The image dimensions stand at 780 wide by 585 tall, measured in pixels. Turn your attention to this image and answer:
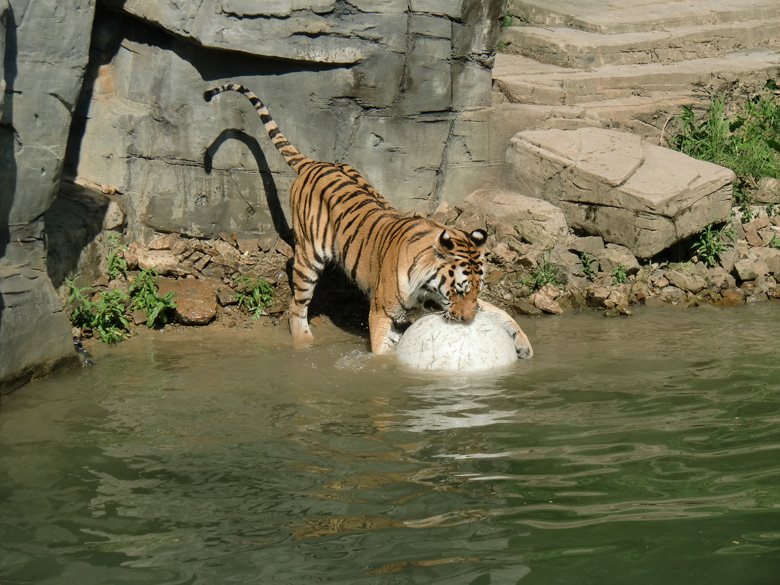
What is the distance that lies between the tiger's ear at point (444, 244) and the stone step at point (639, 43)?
4355mm

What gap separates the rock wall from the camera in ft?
22.0

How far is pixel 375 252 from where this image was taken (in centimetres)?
624

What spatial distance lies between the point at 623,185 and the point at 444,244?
2.21 metres

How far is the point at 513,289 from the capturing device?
23.7 feet

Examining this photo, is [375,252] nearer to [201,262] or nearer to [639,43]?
[201,262]

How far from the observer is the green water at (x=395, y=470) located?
327cm

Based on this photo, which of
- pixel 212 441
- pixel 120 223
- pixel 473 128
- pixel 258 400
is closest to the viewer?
pixel 212 441

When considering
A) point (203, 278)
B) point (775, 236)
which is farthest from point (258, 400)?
point (775, 236)

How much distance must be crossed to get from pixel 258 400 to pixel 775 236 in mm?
4917

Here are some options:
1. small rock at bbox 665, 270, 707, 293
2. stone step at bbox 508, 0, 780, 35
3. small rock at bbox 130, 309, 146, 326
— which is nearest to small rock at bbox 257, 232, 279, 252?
small rock at bbox 130, 309, 146, 326

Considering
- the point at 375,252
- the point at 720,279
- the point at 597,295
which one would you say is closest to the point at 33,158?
the point at 375,252

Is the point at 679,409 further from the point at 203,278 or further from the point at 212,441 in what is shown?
the point at 203,278

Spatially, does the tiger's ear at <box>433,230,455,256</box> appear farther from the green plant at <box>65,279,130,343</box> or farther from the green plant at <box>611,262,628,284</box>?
the green plant at <box>65,279,130,343</box>

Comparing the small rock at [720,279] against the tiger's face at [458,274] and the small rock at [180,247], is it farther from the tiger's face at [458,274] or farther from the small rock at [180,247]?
the small rock at [180,247]
